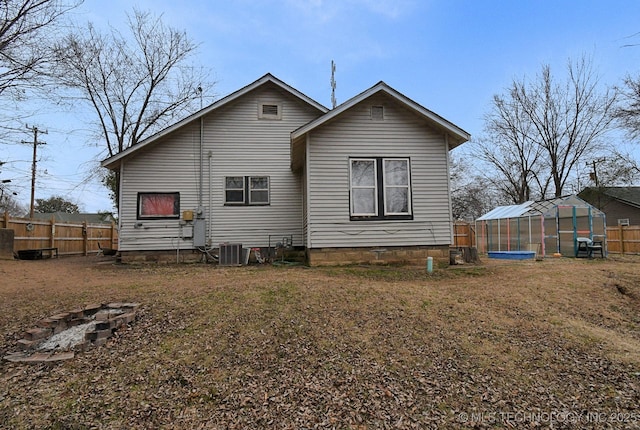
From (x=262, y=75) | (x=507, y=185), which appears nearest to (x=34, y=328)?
(x=262, y=75)

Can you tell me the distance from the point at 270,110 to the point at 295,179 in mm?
2632

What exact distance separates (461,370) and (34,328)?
17.7ft

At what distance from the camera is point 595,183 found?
28.8m

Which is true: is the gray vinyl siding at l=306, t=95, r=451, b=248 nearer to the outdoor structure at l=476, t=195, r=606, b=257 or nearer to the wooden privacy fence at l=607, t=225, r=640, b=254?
the outdoor structure at l=476, t=195, r=606, b=257

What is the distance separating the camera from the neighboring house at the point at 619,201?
95.6 feet

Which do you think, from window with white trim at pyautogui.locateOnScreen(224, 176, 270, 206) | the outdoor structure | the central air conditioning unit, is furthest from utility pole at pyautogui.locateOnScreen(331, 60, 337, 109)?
the outdoor structure

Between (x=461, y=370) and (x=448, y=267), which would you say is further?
(x=448, y=267)

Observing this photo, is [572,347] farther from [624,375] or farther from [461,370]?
[461,370]

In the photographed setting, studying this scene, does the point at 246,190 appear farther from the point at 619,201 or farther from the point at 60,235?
the point at 619,201

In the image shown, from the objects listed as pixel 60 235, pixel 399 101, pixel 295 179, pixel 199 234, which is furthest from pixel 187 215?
pixel 60 235

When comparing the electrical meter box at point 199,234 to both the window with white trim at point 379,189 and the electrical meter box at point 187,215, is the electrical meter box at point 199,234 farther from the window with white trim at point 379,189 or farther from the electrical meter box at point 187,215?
the window with white trim at point 379,189

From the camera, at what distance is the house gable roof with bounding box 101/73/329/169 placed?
11.1 metres

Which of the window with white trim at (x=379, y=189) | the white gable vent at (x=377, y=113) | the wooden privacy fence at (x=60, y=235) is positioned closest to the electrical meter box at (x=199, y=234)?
the window with white trim at (x=379, y=189)

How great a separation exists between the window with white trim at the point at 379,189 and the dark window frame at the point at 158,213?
6.14 meters
